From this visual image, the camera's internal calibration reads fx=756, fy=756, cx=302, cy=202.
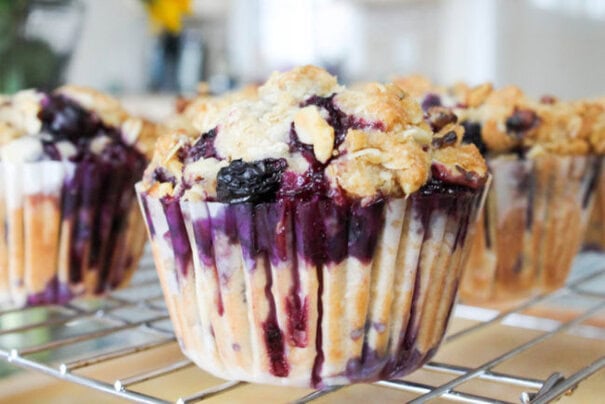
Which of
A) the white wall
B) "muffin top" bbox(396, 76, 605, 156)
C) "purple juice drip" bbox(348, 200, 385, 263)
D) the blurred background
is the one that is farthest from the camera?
the white wall

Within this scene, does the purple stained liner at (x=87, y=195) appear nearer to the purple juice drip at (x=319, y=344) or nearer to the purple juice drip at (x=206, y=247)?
the purple juice drip at (x=206, y=247)

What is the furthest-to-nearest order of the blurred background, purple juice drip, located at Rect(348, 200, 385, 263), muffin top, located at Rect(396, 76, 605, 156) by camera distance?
the blurred background < muffin top, located at Rect(396, 76, 605, 156) < purple juice drip, located at Rect(348, 200, 385, 263)

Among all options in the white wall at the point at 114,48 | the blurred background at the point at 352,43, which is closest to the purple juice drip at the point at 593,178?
the blurred background at the point at 352,43

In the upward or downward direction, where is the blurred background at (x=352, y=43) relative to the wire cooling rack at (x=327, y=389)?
upward

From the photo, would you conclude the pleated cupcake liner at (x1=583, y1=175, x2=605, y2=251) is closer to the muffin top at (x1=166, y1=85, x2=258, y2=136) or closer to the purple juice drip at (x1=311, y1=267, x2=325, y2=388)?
the muffin top at (x1=166, y1=85, x2=258, y2=136)

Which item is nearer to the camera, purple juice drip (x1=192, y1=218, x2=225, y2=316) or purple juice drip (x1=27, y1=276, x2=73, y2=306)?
purple juice drip (x1=192, y1=218, x2=225, y2=316)

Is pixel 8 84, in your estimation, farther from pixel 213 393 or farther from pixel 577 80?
pixel 577 80

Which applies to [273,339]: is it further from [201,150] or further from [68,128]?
[68,128]

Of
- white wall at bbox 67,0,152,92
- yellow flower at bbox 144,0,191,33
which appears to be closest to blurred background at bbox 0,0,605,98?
white wall at bbox 67,0,152,92
